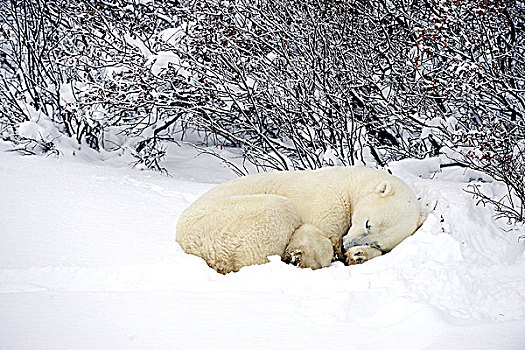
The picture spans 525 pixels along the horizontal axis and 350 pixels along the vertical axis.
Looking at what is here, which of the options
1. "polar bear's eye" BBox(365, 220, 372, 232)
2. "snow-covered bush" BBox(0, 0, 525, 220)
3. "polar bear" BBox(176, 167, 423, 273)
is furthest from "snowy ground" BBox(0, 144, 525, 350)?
"snow-covered bush" BBox(0, 0, 525, 220)

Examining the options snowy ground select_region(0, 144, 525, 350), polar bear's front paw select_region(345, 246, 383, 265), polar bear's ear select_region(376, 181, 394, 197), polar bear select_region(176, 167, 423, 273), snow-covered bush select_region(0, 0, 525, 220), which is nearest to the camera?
snowy ground select_region(0, 144, 525, 350)

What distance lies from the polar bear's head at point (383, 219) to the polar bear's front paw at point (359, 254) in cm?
4

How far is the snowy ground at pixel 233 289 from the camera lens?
1895 millimetres

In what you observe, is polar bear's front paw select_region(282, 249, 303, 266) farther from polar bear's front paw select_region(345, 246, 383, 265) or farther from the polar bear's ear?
the polar bear's ear

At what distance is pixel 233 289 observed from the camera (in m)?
2.46

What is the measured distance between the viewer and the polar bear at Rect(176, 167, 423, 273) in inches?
115

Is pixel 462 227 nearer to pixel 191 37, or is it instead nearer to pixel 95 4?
pixel 191 37

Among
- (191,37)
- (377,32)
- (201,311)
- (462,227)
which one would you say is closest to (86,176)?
(191,37)

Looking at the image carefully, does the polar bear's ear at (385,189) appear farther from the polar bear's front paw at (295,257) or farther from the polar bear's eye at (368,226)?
Answer: the polar bear's front paw at (295,257)

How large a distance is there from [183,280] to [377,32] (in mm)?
4681

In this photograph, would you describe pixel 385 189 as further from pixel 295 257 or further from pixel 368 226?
pixel 295 257

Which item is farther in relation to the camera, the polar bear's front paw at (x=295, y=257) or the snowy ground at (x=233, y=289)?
the polar bear's front paw at (x=295, y=257)

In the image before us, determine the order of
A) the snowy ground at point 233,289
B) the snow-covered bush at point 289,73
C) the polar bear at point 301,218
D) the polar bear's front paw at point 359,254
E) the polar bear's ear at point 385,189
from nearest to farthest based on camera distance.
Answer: the snowy ground at point 233,289, the polar bear at point 301,218, the polar bear's front paw at point 359,254, the polar bear's ear at point 385,189, the snow-covered bush at point 289,73

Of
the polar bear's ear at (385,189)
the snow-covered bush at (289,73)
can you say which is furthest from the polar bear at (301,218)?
the snow-covered bush at (289,73)
